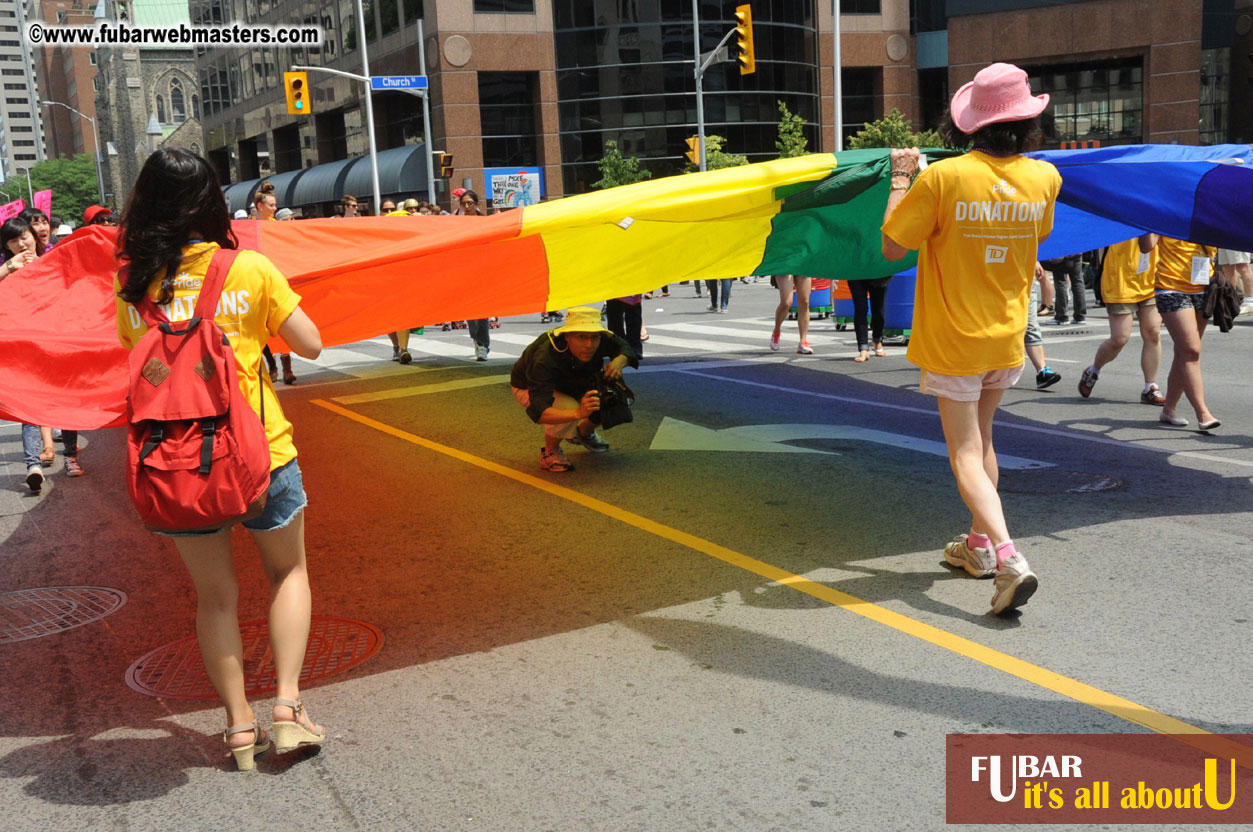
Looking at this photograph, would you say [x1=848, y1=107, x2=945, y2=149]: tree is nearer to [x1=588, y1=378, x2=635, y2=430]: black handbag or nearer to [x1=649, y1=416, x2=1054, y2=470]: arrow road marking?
[x1=649, y1=416, x2=1054, y2=470]: arrow road marking

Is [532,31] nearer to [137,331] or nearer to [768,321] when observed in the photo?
[768,321]

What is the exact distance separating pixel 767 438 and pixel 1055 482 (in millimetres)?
2384

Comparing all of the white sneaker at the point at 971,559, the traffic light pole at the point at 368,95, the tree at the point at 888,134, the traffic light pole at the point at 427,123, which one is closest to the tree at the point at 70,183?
the traffic light pole at the point at 427,123

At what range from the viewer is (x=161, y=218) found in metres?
3.56

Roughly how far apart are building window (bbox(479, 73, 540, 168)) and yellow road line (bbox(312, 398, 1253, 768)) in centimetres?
4337

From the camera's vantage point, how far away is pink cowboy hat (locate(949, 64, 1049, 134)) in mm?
4641

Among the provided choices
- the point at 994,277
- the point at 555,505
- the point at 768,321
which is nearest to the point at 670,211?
the point at 994,277

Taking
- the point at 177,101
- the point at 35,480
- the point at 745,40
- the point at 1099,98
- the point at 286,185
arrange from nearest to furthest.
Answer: the point at 35,480 → the point at 745,40 → the point at 1099,98 → the point at 286,185 → the point at 177,101

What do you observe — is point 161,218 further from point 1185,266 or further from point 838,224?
point 1185,266

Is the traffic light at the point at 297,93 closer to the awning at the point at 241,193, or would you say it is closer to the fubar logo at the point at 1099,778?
the fubar logo at the point at 1099,778

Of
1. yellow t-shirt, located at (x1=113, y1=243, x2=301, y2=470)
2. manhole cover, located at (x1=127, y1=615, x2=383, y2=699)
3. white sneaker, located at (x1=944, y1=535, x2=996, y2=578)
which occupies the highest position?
yellow t-shirt, located at (x1=113, y1=243, x2=301, y2=470)

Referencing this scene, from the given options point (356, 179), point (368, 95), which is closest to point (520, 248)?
point (368, 95)

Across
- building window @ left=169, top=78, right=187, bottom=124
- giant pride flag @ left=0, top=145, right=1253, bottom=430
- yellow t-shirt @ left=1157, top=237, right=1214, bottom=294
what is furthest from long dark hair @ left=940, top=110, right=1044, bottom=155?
building window @ left=169, top=78, right=187, bottom=124

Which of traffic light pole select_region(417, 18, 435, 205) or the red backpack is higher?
traffic light pole select_region(417, 18, 435, 205)
